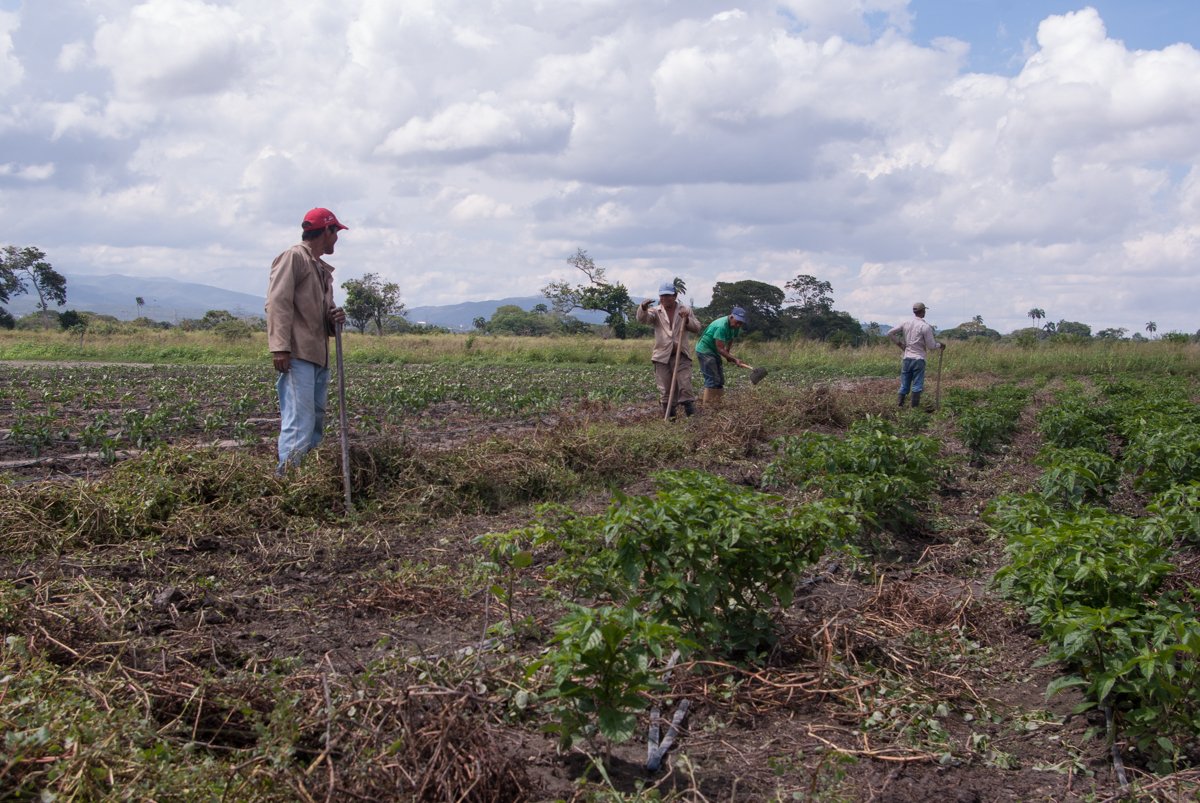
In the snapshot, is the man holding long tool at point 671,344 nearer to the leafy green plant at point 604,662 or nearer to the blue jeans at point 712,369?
the blue jeans at point 712,369

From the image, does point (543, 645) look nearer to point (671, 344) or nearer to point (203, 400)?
point (671, 344)

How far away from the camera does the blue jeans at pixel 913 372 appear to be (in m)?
13.9

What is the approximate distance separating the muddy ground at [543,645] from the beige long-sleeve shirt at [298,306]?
1.41m

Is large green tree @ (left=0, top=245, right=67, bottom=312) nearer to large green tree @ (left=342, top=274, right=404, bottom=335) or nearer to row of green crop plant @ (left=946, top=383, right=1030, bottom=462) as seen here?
large green tree @ (left=342, top=274, right=404, bottom=335)

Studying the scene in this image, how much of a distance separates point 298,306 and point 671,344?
4.90 meters

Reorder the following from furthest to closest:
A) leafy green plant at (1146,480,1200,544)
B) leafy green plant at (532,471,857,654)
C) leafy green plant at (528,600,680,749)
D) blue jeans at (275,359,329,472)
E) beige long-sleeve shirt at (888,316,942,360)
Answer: beige long-sleeve shirt at (888,316,942,360) < blue jeans at (275,359,329,472) < leafy green plant at (1146,480,1200,544) < leafy green plant at (532,471,857,654) < leafy green plant at (528,600,680,749)

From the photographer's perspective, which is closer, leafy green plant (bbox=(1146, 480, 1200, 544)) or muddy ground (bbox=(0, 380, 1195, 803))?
muddy ground (bbox=(0, 380, 1195, 803))

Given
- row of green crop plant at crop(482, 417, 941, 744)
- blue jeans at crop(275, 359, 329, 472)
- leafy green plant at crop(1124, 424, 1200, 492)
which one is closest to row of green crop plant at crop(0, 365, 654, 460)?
blue jeans at crop(275, 359, 329, 472)

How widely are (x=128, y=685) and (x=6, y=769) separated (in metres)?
0.76

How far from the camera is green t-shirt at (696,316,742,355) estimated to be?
439 inches

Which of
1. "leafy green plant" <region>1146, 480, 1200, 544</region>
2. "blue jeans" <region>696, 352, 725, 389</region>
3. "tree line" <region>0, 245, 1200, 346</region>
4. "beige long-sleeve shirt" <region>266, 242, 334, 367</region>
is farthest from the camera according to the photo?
"tree line" <region>0, 245, 1200, 346</region>

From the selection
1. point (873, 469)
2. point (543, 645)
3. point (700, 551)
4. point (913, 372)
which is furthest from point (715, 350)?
point (700, 551)

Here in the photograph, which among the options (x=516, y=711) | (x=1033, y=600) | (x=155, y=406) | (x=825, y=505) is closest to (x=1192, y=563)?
(x=1033, y=600)

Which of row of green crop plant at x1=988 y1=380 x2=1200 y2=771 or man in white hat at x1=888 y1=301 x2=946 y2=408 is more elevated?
man in white hat at x1=888 y1=301 x2=946 y2=408
